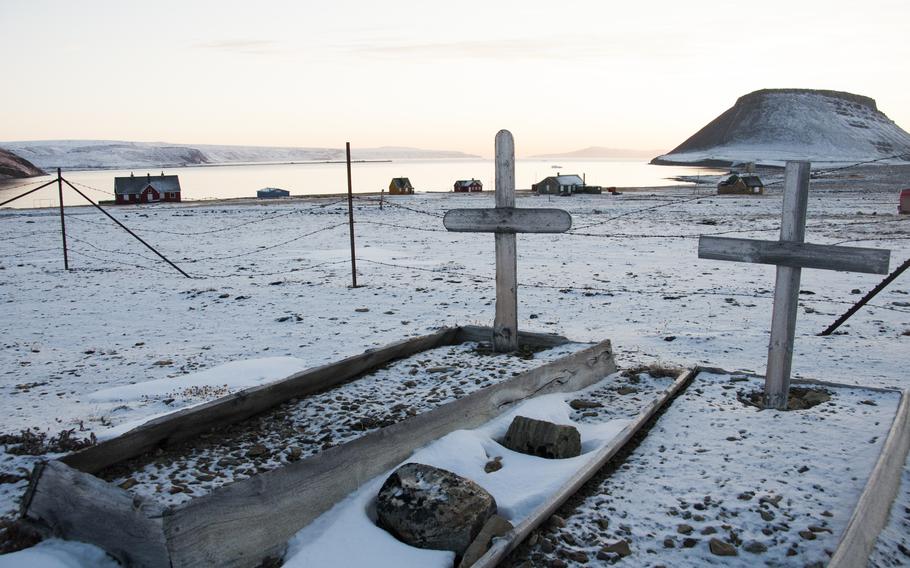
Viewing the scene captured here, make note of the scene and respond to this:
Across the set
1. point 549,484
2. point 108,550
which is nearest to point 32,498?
point 108,550

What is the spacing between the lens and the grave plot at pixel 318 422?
14.0 ft

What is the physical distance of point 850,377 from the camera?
23.5 feet

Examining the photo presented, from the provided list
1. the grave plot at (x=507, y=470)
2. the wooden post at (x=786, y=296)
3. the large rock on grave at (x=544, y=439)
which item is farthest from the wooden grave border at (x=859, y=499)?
the wooden post at (x=786, y=296)

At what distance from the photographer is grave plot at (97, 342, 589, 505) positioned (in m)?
4.25

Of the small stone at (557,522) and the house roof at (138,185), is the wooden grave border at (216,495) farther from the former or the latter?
the house roof at (138,185)

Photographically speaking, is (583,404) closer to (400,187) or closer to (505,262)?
(505,262)

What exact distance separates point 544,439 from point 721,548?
1.61 meters

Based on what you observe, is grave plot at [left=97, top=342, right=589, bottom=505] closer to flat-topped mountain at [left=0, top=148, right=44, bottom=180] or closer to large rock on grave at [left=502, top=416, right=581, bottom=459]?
large rock on grave at [left=502, top=416, right=581, bottom=459]

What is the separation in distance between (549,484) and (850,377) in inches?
179

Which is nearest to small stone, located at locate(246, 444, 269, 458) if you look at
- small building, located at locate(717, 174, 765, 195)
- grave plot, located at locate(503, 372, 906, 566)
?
grave plot, located at locate(503, 372, 906, 566)

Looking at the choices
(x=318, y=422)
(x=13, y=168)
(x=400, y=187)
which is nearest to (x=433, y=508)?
(x=318, y=422)

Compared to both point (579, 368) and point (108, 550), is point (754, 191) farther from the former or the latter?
point (108, 550)

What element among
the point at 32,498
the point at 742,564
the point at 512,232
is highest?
the point at 512,232

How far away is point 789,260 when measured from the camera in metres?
5.76
